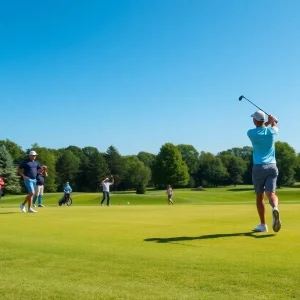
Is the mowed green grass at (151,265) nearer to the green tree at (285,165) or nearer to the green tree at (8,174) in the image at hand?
the green tree at (8,174)

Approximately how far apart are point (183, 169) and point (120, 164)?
2420 cm

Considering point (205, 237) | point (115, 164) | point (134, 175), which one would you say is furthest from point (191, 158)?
point (205, 237)

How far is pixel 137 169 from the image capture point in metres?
136

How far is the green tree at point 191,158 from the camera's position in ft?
449

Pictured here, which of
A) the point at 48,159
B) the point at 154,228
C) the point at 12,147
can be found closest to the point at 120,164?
the point at 48,159

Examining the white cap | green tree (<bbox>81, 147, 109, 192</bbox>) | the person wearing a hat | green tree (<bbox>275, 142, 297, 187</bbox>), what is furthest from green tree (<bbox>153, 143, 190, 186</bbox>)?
the white cap

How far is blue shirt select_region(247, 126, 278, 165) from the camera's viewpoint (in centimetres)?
804

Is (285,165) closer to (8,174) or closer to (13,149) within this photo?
(8,174)

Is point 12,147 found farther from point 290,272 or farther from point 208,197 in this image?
point 290,272

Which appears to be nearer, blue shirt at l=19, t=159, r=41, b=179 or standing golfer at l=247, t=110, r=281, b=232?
standing golfer at l=247, t=110, r=281, b=232

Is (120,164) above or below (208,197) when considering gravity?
above

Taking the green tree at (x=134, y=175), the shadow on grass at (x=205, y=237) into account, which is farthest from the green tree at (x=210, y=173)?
the shadow on grass at (x=205, y=237)

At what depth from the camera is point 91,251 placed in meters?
5.74

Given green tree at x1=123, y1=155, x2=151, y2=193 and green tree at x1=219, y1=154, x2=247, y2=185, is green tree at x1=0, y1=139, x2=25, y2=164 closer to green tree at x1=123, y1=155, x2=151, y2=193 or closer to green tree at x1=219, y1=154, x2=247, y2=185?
green tree at x1=123, y1=155, x2=151, y2=193
